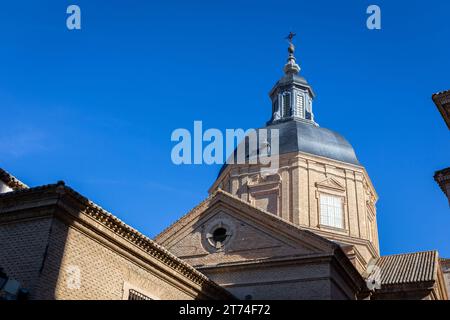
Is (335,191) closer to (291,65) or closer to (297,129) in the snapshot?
(297,129)

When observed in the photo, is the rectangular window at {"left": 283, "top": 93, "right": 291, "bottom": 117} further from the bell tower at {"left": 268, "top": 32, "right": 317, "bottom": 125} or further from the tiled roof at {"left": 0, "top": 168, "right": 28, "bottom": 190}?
the tiled roof at {"left": 0, "top": 168, "right": 28, "bottom": 190}

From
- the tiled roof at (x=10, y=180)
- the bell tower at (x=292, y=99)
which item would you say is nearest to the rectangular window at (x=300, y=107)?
the bell tower at (x=292, y=99)

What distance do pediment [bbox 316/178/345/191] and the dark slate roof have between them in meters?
1.33

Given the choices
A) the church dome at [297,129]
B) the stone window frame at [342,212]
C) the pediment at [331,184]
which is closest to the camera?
the stone window frame at [342,212]

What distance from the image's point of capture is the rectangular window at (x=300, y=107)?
31.5m

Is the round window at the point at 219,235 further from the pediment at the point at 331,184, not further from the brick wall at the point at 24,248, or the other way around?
the brick wall at the point at 24,248

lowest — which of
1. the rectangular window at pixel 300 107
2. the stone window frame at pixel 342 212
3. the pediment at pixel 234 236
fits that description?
the pediment at pixel 234 236

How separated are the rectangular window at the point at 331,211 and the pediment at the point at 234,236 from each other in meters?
6.15
